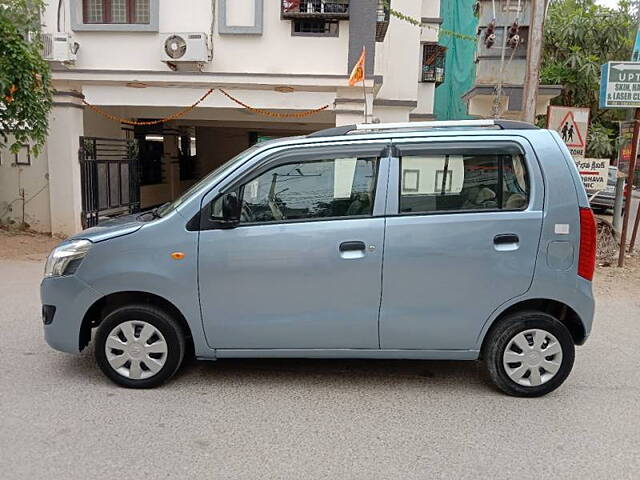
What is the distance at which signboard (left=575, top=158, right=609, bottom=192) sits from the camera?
881 cm

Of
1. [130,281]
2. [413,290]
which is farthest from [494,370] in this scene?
[130,281]

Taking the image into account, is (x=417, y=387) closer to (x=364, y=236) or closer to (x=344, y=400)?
(x=344, y=400)

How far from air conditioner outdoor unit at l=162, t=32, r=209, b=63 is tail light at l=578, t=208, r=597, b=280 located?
7461 mm

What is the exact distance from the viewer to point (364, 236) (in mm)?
3883

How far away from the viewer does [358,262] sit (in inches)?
153

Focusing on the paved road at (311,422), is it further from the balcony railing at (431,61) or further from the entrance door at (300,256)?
the balcony railing at (431,61)

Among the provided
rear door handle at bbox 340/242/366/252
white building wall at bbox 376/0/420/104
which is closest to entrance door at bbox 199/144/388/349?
rear door handle at bbox 340/242/366/252

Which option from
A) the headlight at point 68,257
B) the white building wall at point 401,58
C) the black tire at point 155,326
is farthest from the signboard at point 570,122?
the headlight at point 68,257

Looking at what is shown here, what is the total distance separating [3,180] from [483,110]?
34.4 ft

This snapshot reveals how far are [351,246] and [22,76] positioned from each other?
648cm

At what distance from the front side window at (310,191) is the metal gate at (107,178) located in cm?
751

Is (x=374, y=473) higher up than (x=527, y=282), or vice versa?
(x=527, y=282)

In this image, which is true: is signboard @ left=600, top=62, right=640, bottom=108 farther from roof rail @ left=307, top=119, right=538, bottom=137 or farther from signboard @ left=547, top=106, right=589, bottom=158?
roof rail @ left=307, top=119, right=538, bottom=137

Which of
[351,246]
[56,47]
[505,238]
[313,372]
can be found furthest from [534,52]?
[56,47]
